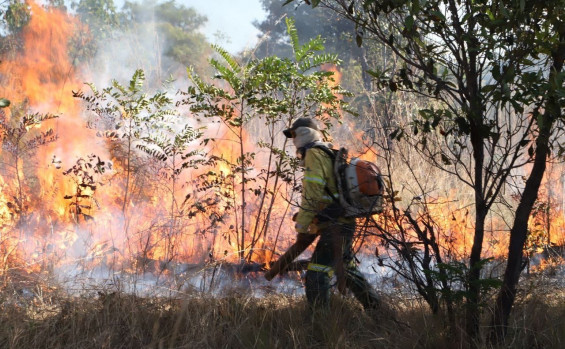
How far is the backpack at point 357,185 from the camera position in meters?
4.17

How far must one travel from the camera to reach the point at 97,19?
19766 mm

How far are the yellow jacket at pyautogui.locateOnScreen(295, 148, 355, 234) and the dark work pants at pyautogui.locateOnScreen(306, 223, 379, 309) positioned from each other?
0.11m

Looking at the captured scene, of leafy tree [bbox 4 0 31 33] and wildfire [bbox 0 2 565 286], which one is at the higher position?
leafy tree [bbox 4 0 31 33]

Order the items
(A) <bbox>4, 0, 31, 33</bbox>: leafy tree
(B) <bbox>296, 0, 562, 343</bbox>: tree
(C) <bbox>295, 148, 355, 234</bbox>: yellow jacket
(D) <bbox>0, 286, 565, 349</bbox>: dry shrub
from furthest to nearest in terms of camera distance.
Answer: (A) <bbox>4, 0, 31, 33</bbox>: leafy tree < (C) <bbox>295, 148, 355, 234</bbox>: yellow jacket < (D) <bbox>0, 286, 565, 349</bbox>: dry shrub < (B) <bbox>296, 0, 562, 343</bbox>: tree

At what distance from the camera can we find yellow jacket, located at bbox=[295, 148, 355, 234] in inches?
169

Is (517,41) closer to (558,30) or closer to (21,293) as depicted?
(558,30)

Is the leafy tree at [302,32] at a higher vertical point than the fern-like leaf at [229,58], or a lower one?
higher

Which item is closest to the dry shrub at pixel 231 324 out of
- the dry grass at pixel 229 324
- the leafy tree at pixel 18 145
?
the dry grass at pixel 229 324

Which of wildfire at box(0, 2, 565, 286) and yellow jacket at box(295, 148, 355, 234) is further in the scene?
wildfire at box(0, 2, 565, 286)

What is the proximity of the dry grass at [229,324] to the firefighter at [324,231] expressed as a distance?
0.13 m

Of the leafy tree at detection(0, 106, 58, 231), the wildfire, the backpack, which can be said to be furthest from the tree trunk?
the leafy tree at detection(0, 106, 58, 231)

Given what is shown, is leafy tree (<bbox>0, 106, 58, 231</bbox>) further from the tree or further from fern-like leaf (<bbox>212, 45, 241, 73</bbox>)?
the tree

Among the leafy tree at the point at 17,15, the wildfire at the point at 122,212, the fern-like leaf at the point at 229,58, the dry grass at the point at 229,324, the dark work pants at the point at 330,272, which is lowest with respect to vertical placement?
the dry grass at the point at 229,324

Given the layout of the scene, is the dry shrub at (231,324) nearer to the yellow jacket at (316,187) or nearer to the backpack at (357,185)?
the yellow jacket at (316,187)
